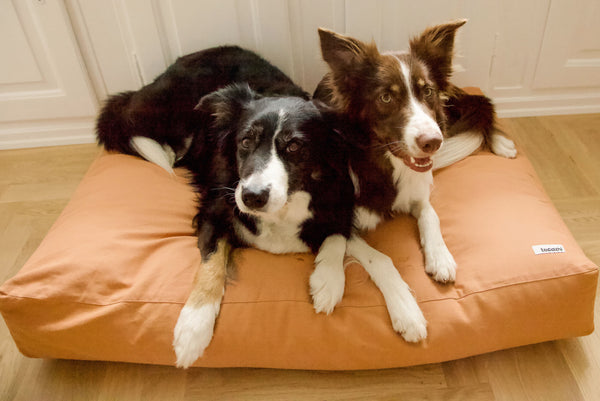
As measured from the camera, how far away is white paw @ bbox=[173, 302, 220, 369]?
1.33m

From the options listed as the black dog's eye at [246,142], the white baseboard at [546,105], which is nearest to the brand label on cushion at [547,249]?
the black dog's eye at [246,142]

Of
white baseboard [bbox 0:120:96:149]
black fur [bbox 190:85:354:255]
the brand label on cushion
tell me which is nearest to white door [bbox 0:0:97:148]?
white baseboard [bbox 0:120:96:149]

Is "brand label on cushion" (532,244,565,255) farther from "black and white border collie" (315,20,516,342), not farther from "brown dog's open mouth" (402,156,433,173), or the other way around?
"brown dog's open mouth" (402,156,433,173)

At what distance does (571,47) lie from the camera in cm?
246

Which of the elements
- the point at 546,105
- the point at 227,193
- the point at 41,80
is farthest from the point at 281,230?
the point at 546,105

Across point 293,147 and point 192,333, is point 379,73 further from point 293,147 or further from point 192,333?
point 192,333

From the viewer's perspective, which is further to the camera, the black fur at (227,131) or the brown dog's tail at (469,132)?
the brown dog's tail at (469,132)

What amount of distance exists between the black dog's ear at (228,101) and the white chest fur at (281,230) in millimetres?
374

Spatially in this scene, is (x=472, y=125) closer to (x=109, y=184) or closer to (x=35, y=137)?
(x=109, y=184)

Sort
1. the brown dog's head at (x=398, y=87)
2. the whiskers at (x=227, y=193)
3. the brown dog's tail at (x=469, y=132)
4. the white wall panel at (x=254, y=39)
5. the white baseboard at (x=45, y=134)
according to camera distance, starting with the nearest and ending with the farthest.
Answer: the brown dog's head at (x=398, y=87), the whiskers at (x=227, y=193), the brown dog's tail at (x=469, y=132), the white wall panel at (x=254, y=39), the white baseboard at (x=45, y=134)

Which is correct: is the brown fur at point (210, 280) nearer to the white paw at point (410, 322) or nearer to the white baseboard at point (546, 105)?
the white paw at point (410, 322)

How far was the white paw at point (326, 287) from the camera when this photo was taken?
4.58ft

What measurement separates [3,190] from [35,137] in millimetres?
429

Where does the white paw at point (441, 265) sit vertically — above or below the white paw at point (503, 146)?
below
